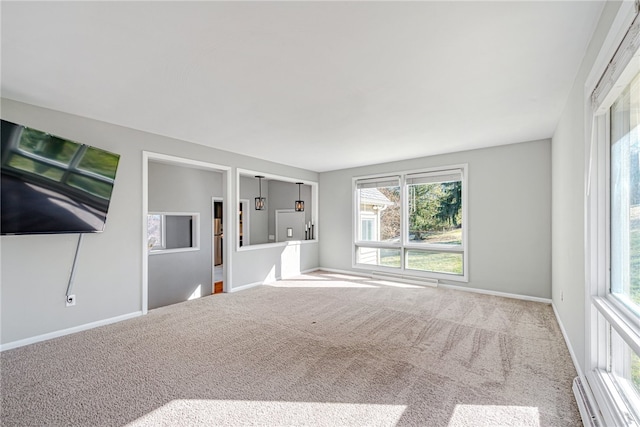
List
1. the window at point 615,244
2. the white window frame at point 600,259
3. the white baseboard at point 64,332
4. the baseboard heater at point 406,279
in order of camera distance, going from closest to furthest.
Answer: the window at point 615,244, the white window frame at point 600,259, the white baseboard at point 64,332, the baseboard heater at point 406,279

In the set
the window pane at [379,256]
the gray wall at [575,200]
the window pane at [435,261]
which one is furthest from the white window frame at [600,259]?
the window pane at [379,256]

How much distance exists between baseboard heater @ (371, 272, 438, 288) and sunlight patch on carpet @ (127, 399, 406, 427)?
355 cm

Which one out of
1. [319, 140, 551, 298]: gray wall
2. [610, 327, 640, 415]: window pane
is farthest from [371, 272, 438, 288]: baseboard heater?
[610, 327, 640, 415]: window pane

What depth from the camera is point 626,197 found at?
1545 mm

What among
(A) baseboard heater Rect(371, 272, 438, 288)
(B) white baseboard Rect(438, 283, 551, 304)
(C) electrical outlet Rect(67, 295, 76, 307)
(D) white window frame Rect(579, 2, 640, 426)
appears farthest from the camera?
(A) baseboard heater Rect(371, 272, 438, 288)

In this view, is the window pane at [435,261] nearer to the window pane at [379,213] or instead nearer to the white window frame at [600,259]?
the window pane at [379,213]

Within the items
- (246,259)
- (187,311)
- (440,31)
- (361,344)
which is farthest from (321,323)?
(440,31)

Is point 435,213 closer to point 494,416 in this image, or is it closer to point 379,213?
point 379,213

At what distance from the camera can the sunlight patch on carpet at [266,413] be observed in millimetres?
1756

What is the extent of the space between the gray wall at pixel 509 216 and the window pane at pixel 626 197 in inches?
113

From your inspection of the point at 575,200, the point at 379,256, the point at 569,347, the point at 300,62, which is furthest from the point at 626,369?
the point at 379,256

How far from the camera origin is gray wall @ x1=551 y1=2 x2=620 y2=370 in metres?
2.02

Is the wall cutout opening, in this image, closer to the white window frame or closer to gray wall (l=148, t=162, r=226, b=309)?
gray wall (l=148, t=162, r=226, b=309)

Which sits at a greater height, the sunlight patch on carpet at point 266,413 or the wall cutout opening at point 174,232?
the wall cutout opening at point 174,232
